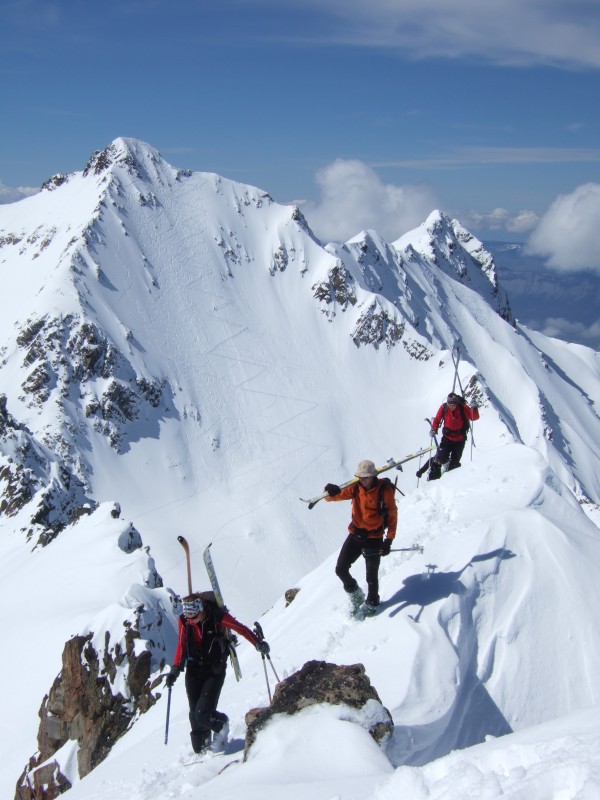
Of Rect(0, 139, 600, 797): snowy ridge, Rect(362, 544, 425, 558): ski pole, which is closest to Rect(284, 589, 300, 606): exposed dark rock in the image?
Rect(0, 139, 600, 797): snowy ridge

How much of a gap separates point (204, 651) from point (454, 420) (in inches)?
413

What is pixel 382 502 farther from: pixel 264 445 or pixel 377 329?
pixel 377 329

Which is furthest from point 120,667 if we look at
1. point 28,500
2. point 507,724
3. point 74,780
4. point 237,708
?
point 28,500

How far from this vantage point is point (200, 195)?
113 m

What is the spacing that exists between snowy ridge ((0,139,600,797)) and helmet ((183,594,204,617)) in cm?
201

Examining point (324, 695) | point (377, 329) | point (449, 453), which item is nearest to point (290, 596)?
point (449, 453)

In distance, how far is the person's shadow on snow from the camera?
35.9 feet

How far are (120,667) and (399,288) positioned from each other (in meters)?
119

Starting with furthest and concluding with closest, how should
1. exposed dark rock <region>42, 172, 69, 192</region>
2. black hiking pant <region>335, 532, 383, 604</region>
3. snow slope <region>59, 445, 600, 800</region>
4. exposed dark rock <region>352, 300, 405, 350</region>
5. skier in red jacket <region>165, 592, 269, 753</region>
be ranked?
exposed dark rock <region>42, 172, 69, 192</region>, exposed dark rock <region>352, 300, 405, 350</region>, black hiking pant <region>335, 532, 383, 604</region>, skier in red jacket <region>165, 592, 269, 753</region>, snow slope <region>59, 445, 600, 800</region>

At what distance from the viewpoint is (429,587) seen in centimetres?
1126

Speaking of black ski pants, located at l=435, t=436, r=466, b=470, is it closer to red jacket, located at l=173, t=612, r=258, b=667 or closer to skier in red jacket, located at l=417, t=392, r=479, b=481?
skier in red jacket, located at l=417, t=392, r=479, b=481

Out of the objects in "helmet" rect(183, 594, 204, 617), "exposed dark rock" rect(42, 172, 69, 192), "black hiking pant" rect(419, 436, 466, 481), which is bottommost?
"helmet" rect(183, 594, 204, 617)

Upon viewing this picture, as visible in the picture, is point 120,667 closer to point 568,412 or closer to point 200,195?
point 200,195

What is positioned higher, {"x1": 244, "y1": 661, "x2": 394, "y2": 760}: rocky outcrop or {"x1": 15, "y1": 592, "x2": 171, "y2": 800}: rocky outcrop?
{"x1": 15, "y1": 592, "x2": 171, "y2": 800}: rocky outcrop
